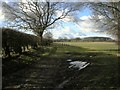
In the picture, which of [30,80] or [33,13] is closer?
[30,80]

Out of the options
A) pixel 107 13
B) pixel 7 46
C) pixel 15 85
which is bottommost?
pixel 15 85

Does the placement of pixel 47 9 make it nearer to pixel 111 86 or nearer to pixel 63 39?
pixel 111 86

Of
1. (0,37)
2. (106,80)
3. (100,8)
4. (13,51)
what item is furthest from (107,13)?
(106,80)

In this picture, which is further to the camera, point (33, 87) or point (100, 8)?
point (100, 8)

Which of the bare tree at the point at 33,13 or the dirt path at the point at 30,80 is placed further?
the bare tree at the point at 33,13

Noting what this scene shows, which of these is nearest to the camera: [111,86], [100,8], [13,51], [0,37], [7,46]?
[111,86]

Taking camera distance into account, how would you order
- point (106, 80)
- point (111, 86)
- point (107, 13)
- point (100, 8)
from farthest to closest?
point (107, 13), point (100, 8), point (106, 80), point (111, 86)

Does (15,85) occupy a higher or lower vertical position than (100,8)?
lower

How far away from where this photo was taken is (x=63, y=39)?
97.9m

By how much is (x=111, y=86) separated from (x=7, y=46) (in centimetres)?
1051

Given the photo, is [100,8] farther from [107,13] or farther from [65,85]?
[65,85]

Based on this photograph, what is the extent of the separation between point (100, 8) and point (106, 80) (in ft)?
64.2

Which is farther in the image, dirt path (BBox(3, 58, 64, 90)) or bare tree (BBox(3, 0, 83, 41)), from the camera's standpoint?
bare tree (BBox(3, 0, 83, 41))

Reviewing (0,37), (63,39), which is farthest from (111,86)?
(63,39)
